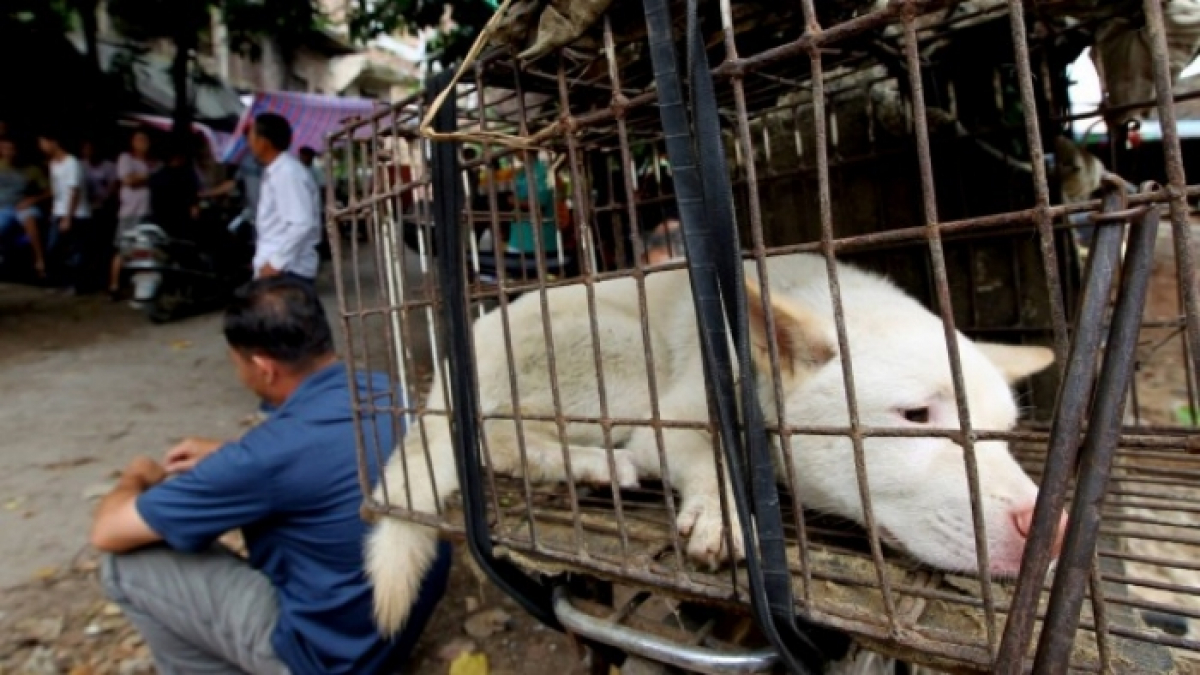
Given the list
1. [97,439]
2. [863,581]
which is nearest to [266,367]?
[863,581]

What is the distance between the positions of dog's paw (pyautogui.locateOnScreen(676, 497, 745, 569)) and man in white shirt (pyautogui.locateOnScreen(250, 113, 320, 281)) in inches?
192

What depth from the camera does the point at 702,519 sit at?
5.15 ft

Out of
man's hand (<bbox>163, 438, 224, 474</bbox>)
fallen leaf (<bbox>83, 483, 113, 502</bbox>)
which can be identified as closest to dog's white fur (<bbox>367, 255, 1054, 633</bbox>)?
man's hand (<bbox>163, 438, 224, 474</bbox>)

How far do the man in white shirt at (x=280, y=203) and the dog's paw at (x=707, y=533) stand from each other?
16.0 feet

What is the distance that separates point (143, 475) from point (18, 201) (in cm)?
981

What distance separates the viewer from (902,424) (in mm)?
1649

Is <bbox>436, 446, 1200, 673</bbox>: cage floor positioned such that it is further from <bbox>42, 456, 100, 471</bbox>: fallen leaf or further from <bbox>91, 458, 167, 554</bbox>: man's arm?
<bbox>42, 456, 100, 471</bbox>: fallen leaf

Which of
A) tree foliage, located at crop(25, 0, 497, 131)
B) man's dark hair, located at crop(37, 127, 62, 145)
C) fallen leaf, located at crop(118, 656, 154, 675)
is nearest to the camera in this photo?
fallen leaf, located at crop(118, 656, 154, 675)

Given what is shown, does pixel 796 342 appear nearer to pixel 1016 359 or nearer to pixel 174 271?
pixel 1016 359

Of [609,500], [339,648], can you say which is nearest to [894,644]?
[609,500]

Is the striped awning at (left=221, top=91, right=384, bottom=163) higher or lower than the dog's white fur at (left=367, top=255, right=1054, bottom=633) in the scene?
higher

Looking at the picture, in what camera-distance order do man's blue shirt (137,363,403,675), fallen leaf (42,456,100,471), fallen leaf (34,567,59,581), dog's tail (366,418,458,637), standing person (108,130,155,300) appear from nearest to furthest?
dog's tail (366,418,458,637) < man's blue shirt (137,363,403,675) < fallen leaf (34,567,59,581) < fallen leaf (42,456,100,471) < standing person (108,130,155,300)

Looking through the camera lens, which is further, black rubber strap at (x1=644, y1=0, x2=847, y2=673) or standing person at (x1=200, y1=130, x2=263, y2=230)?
standing person at (x1=200, y1=130, x2=263, y2=230)

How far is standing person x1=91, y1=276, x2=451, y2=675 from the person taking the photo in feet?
8.36
